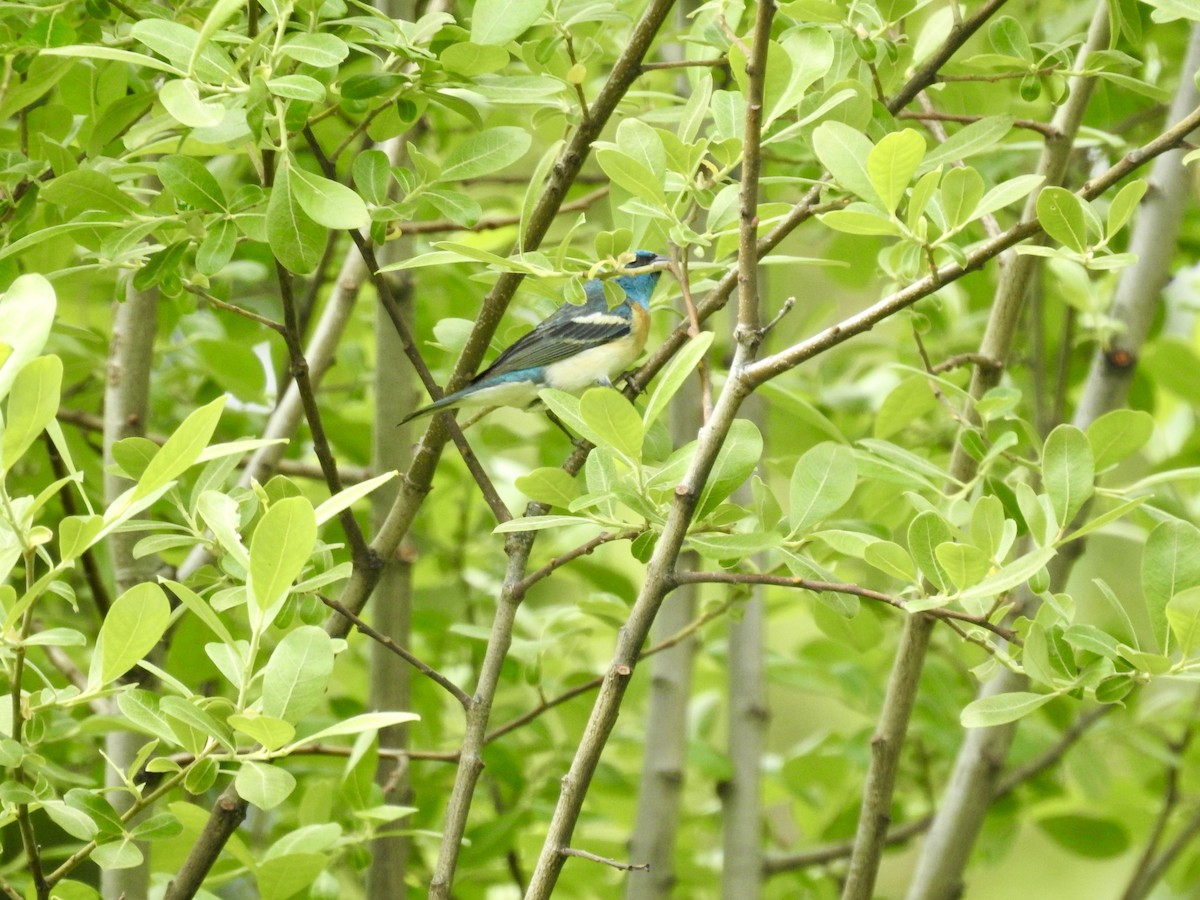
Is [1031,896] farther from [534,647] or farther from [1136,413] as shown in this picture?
[1136,413]

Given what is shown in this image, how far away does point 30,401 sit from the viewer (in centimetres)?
138

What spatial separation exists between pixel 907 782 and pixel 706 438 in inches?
118

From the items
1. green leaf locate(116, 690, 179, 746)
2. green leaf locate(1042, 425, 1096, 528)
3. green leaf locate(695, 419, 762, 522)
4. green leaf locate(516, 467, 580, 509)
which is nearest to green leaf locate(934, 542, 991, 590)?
green leaf locate(1042, 425, 1096, 528)

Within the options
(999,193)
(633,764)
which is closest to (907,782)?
(633,764)

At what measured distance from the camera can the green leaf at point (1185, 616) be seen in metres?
1.48

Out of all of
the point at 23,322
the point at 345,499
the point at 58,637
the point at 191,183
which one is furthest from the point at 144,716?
the point at 191,183

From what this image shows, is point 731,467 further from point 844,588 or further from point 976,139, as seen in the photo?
point 976,139

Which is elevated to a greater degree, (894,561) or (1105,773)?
(894,561)

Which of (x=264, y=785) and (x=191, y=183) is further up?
(x=191, y=183)

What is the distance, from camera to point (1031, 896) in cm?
599

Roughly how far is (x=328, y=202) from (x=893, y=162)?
748 millimetres

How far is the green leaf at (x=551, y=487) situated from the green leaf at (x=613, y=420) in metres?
0.18

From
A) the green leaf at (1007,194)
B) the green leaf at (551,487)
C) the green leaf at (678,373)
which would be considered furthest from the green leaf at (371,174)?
the green leaf at (1007,194)

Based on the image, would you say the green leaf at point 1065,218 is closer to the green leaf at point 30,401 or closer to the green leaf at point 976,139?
the green leaf at point 976,139
